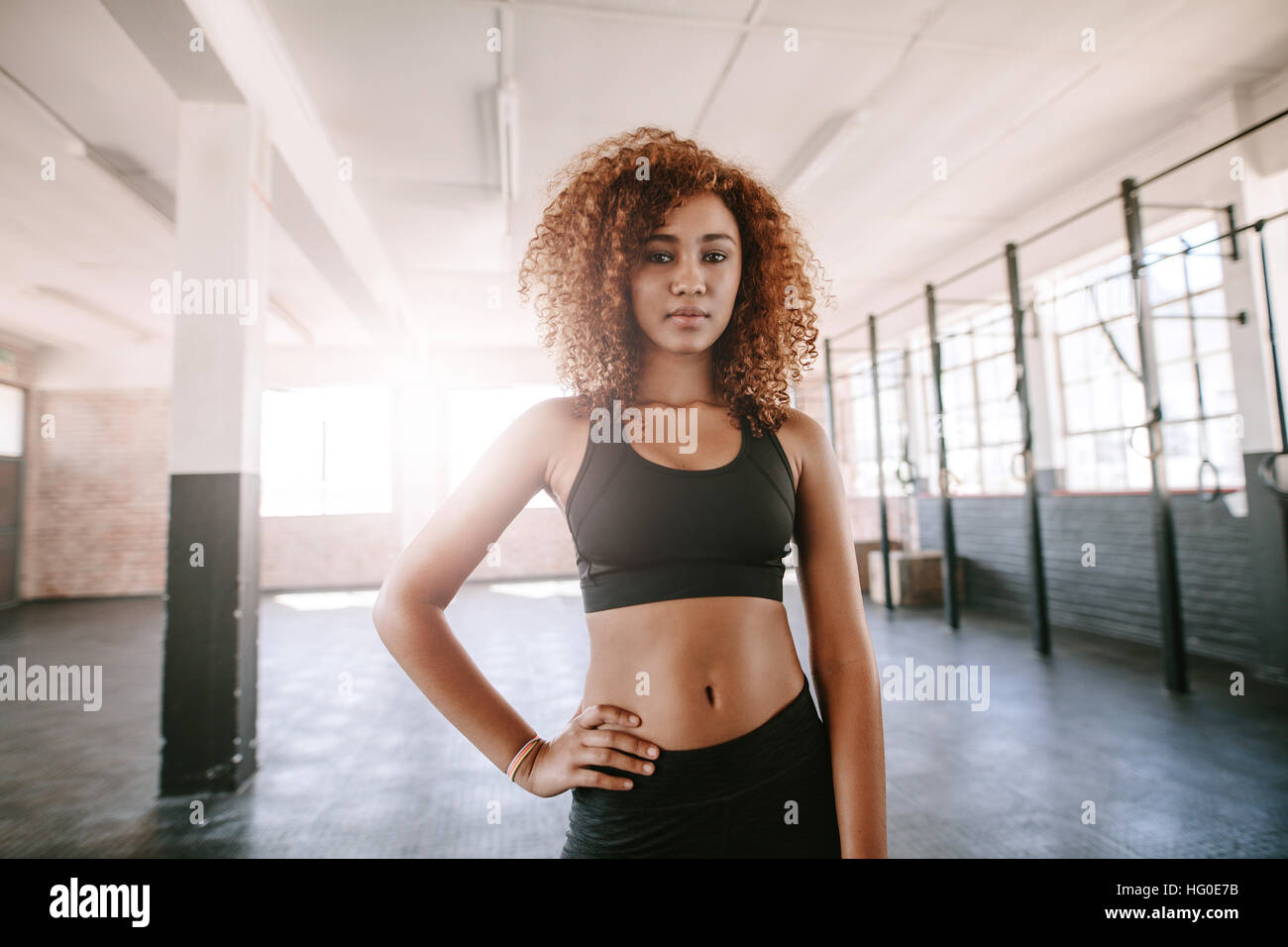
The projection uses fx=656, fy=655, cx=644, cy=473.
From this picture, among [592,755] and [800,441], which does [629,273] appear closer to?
[800,441]

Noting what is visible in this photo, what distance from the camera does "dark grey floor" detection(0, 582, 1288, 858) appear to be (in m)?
2.24

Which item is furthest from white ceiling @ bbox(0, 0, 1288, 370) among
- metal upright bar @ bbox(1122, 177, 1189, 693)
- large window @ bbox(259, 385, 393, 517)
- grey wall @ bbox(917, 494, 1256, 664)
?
large window @ bbox(259, 385, 393, 517)

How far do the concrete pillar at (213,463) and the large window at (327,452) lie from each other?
6.38m

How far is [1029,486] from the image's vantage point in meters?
4.47

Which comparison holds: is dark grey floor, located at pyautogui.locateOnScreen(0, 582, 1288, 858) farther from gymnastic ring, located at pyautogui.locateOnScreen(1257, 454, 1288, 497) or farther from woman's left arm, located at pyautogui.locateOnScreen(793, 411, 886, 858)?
woman's left arm, located at pyautogui.locateOnScreen(793, 411, 886, 858)

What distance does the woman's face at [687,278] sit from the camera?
2.77 feet

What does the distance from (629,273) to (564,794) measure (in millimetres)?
2500

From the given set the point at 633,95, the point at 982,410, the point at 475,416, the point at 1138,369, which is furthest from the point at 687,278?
the point at 475,416

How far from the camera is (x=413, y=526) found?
830 cm

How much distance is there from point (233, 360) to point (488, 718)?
263cm

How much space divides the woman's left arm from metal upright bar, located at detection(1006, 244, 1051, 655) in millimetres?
4161

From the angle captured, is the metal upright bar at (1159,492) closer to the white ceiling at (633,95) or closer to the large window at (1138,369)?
the large window at (1138,369)

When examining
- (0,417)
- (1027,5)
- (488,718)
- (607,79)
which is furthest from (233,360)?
(0,417)

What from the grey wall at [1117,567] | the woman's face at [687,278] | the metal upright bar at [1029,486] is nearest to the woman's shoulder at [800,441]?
the woman's face at [687,278]
